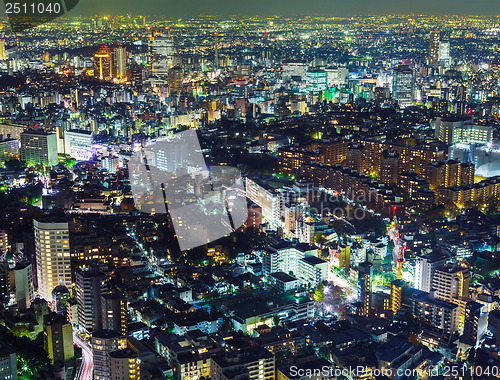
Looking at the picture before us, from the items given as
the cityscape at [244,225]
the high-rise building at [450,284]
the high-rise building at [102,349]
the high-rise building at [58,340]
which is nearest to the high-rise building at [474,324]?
the cityscape at [244,225]

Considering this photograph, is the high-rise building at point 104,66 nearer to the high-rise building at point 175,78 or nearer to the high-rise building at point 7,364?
the high-rise building at point 175,78

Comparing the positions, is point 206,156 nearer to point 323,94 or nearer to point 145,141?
point 145,141

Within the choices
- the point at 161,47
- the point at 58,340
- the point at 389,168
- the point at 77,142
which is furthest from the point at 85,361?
the point at 161,47

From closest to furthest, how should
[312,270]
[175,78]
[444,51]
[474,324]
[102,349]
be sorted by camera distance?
[102,349] < [474,324] < [312,270] < [175,78] < [444,51]

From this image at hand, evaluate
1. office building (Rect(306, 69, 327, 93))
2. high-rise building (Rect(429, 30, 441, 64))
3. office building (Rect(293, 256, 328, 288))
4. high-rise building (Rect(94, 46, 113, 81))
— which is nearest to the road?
office building (Rect(293, 256, 328, 288))

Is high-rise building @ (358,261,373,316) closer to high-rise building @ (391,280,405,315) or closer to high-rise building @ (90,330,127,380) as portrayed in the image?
high-rise building @ (391,280,405,315)

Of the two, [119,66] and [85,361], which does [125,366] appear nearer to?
[85,361]
